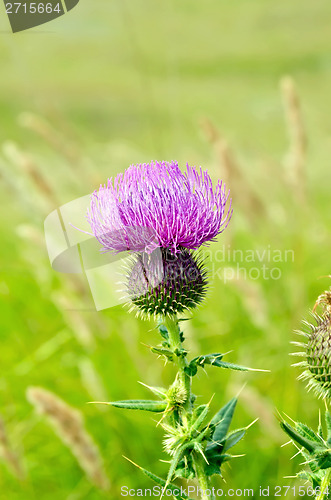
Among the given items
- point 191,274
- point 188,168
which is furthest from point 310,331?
point 188,168

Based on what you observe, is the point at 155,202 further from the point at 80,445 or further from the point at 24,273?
the point at 24,273

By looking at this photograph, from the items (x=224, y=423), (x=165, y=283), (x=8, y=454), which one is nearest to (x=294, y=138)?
(x=165, y=283)

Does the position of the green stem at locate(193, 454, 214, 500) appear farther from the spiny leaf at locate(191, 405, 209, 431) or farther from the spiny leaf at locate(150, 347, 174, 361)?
the spiny leaf at locate(150, 347, 174, 361)

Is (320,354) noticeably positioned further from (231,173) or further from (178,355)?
(231,173)

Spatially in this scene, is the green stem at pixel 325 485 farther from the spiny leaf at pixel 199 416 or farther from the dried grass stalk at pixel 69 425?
the dried grass stalk at pixel 69 425

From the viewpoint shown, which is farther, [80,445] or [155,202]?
[80,445]

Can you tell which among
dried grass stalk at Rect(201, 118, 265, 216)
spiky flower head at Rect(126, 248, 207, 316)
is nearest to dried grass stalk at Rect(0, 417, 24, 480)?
spiky flower head at Rect(126, 248, 207, 316)
